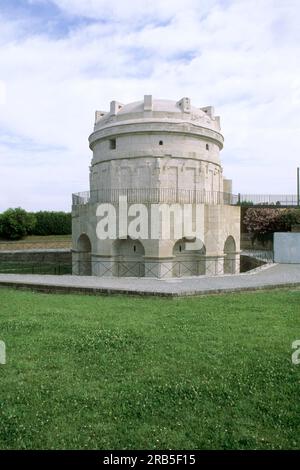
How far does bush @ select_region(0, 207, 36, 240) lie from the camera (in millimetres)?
41531

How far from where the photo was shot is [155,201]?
20.0 m

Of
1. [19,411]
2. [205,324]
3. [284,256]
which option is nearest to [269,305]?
[205,324]

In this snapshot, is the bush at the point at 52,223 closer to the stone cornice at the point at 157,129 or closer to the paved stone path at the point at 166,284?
the stone cornice at the point at 157,129

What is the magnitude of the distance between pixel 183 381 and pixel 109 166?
54.9 feet

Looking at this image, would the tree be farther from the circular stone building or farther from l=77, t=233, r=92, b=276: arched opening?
l=77, t=233, r=92, b=276: arched opening

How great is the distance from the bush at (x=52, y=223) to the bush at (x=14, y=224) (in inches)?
92.4

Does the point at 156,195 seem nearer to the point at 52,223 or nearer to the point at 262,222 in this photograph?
the point at 262,222

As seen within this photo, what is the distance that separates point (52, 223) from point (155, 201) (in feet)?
91.9

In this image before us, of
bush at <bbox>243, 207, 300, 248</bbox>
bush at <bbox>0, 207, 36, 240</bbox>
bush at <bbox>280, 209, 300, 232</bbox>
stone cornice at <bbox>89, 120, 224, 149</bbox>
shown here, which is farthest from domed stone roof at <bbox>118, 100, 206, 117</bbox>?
bush at <bbox>0, 207, 36, 240</bbox>

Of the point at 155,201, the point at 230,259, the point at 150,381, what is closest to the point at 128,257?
the point at 155,201

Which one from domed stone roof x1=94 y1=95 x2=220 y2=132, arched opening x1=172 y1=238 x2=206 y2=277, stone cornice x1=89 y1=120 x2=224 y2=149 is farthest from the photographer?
domed stone roof x1=94 y1=95 x2=220 y2=132

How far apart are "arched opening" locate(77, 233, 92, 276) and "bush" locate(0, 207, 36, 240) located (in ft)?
70.7

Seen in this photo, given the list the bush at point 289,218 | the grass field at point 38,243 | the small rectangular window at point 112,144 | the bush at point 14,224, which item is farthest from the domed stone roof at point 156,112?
the bush at point 14,224
